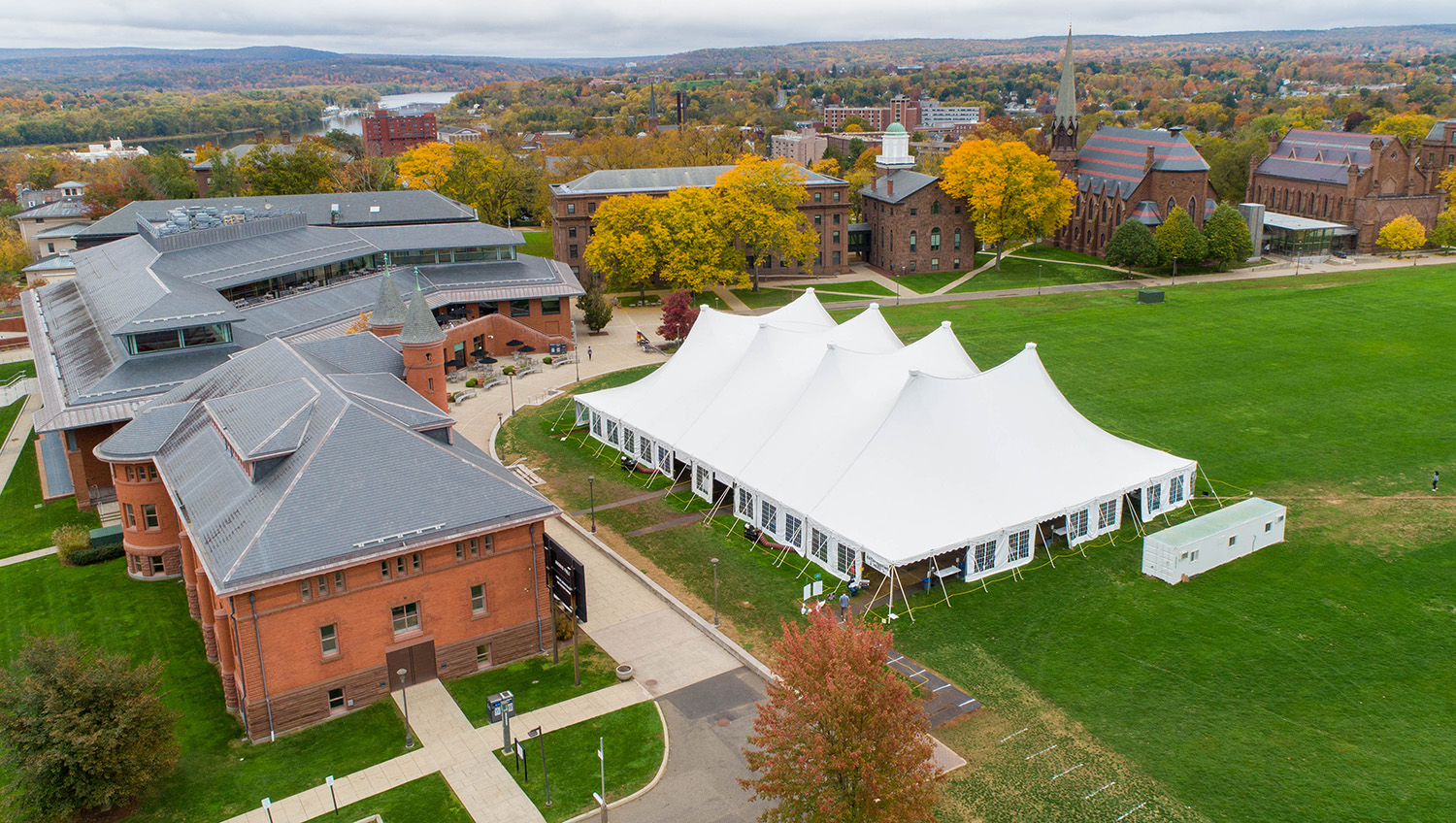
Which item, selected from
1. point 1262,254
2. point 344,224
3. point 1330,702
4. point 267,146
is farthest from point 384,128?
point 1330,702

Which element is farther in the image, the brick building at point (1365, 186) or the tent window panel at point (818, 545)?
the brick building at point (1365, 186)

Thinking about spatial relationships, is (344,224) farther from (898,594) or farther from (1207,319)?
(1207,319)

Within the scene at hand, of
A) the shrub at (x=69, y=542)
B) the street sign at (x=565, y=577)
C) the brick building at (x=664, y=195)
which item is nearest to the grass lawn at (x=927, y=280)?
the brick building at (x=664, y=195)

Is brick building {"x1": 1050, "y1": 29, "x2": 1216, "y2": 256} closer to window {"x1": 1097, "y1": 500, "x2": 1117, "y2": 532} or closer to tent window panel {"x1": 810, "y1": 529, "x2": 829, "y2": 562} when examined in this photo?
window {"x1": 1097, "y1": 500, "x2": 1117, "y2": 532}

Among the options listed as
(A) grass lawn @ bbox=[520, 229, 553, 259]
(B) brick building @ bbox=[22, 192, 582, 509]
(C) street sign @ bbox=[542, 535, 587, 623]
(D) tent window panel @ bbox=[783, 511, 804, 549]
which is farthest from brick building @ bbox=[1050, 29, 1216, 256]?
(C) street sign @ bbox=[542, 535, 587, 623]

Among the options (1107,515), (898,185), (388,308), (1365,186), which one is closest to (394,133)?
(898,185)

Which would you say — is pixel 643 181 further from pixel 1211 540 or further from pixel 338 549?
pixel 338 549

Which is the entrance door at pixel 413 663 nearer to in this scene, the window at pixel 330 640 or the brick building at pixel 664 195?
the window at pixel 330 640
